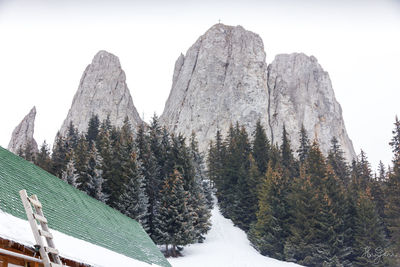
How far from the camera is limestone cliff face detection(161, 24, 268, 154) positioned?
100562mm

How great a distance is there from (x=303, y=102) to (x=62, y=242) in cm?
10601

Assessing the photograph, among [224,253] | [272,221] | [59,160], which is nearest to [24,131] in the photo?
[59,160]

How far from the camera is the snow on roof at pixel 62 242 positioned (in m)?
5.90

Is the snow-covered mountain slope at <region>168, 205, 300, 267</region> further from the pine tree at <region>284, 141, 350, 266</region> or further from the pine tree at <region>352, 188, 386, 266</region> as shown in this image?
the pine tree at <region>352, 188, 386, 266</region>

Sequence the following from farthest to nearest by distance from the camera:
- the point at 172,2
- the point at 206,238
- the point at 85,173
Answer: the point at 172,2 < the point at 206,238 < the point at 85,173

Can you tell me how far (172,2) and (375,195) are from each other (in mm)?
54390

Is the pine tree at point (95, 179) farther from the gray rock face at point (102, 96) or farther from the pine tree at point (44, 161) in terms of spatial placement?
the gray rock face at point (102, 96)

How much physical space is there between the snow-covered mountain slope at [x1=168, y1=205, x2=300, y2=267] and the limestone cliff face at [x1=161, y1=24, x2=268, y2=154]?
186ft

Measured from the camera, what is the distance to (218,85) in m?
108

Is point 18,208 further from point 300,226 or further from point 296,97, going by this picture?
point 296,97

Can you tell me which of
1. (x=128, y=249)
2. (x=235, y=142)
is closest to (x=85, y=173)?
(x=128, y=249)

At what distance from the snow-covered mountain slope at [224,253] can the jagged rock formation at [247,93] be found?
184 ft

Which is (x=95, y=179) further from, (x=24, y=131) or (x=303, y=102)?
(x=303, y=102)

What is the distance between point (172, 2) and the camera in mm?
74312
